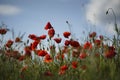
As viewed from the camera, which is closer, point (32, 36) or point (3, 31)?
point (32, 36)

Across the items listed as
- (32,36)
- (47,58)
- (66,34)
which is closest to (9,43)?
(32,36)

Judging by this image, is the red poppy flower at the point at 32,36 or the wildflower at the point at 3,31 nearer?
the red poppy flower at the point at 32,36

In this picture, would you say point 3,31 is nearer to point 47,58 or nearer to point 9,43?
point 9,43

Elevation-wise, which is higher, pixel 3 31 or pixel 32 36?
pixel 3 31

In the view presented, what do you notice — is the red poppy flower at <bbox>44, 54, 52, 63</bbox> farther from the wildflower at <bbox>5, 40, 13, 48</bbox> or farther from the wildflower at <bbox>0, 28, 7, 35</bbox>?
the wildflower at <bbox>0, 28, 7, 35</bbox>

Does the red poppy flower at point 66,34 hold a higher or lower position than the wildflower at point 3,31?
lower

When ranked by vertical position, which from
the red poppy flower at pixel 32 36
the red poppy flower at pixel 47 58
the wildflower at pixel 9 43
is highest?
the red poppy flower at pixel 32 36

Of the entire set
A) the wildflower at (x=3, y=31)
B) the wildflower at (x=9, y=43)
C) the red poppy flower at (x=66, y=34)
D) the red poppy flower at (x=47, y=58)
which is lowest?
the red poppy flower at (x=47, y=58)

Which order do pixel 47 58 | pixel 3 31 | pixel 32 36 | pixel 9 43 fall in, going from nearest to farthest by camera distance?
pixel 47 58
pixel 32 36
pixel 9 43
pixel 3 31

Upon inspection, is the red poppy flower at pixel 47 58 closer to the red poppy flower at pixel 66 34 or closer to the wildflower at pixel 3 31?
the red poppy flower at pixel 66 34

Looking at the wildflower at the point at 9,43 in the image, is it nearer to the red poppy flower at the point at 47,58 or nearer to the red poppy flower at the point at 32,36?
the red poppy flower at the point at 32,36

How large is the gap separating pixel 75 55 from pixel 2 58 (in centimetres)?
129

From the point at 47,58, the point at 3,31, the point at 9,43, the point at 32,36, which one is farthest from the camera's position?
the point at 3,31

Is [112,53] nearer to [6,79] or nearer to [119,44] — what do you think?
[119,44]
